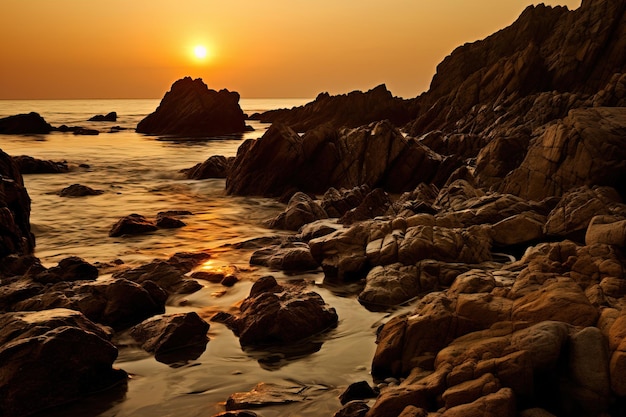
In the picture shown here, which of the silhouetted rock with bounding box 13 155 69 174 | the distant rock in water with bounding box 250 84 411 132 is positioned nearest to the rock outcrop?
the silhouetted rock with bounding box 13 155 69 174

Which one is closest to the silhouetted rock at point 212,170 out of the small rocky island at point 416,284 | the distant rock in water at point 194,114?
the small rocky island at point 416,284

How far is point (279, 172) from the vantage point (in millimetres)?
26359

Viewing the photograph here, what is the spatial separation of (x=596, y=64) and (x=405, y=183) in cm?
3871

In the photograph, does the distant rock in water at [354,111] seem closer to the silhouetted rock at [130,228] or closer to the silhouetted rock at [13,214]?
the silhouetted rock at [130,228]

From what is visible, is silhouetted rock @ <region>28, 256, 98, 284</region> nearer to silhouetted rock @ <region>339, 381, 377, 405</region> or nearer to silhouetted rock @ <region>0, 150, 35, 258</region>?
silhouetted rock @ <region>0, 150, 35, 258</region>

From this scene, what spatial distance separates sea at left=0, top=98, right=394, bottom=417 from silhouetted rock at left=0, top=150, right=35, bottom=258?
0.74 m

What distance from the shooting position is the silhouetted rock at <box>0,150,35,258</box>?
13734 millimetres

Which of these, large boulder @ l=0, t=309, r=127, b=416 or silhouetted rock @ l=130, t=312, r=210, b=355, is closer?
large boulder @ l=0, t=309, r=127, b=416

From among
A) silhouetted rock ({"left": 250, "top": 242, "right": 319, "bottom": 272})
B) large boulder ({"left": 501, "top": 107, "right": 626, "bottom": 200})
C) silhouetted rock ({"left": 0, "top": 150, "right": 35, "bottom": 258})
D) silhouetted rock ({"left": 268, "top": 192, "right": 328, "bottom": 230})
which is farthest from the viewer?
silhouetted rock ({"left": 268, "top": 192, "right": 328, "bottom": 230})

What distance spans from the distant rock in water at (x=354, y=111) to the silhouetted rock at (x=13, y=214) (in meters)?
71.3

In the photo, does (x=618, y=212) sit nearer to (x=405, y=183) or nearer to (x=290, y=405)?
(x=290, y=405)

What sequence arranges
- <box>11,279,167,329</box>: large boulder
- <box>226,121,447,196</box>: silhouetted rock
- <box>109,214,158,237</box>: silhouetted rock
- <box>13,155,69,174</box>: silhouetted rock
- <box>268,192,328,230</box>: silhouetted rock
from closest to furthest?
<box>11,279,167,329</box>: large boulder → <box>109,214,158,237</box>: silhouetted rock → <box>268,192,328,230</box>: silhouetted rock → <box>226,121,447,196</box>: silhouetted rock → <box>13,155,69,174</box>: silhouetted rock

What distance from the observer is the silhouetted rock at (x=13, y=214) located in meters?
13.7

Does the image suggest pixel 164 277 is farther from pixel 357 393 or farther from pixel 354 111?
pixel 354 111
